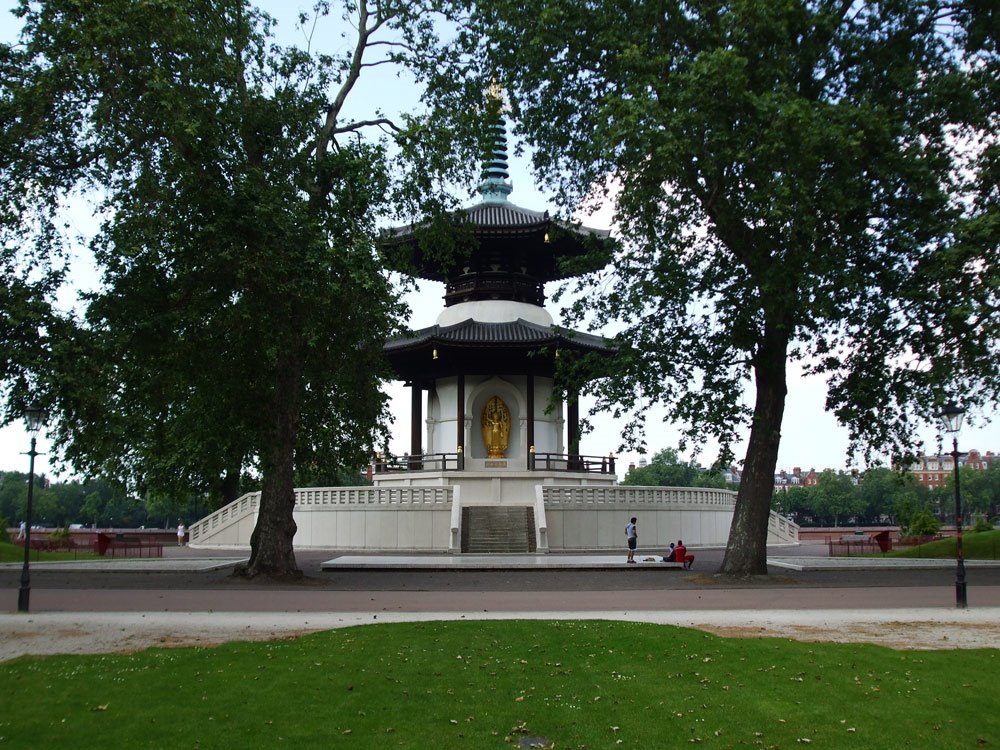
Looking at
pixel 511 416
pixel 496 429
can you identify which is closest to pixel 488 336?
pixel 511 416

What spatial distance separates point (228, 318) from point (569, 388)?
9390 mm

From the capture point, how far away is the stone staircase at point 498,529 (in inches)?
1257

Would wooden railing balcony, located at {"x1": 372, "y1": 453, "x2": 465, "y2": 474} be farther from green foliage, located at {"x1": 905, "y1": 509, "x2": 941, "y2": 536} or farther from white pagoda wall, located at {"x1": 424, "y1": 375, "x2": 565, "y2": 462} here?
green foliage, located at {"x1": 905, "y1": 509, "x2": 941, "y2": 536}

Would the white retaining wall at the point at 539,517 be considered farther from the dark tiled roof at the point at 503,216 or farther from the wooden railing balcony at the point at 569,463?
the dark tiled roof at the point at 503,216

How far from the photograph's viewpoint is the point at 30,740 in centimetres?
746

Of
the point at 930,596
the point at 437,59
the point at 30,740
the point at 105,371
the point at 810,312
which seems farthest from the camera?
the point at 437,59

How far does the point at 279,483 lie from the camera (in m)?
22.0

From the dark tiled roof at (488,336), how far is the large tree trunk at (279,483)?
1375 cm

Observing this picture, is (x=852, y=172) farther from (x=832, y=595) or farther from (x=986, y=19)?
(x=832, y=595)

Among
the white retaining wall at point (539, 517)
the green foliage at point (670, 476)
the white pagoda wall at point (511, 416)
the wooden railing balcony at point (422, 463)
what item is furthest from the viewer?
the green foliage at point (670, 476)

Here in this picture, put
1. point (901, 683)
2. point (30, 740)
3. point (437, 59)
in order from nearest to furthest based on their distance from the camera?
1. point (30, 740)
2. point (901, 683)
3. point (437, 59)

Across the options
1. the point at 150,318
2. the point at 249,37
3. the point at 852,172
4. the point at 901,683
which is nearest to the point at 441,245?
the point at 249,37

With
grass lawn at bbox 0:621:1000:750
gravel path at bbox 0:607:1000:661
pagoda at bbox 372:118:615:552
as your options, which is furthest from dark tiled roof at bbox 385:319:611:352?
grass lawn at bbox 0:621:1000:750

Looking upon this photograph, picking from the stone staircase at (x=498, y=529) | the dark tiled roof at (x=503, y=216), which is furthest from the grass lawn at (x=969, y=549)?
the dark tiled roof at (x=503, y=216)
